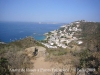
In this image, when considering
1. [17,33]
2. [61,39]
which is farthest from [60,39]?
[17,33]

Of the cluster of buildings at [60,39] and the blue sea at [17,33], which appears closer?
the cluster of buildings at [60,39]

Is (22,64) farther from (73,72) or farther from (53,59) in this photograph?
(73,72)

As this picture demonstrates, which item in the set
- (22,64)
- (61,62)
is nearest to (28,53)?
(22,64)

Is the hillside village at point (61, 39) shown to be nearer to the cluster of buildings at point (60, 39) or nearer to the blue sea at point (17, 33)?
the cluster of buildings at point (60, 39)

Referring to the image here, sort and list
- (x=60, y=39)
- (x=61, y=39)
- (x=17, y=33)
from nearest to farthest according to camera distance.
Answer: (x=61, y=39) → (x=60, y=39) → (x=17, y=33)

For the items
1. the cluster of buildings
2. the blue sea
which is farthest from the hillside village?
the blue sea

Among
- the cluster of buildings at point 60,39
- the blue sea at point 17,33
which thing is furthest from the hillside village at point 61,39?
the blue sea at point 17,33

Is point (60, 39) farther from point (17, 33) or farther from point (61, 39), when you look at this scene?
point (17, 33)

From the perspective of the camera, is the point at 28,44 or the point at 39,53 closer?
the point at 39,53

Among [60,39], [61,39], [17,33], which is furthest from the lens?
[17,33]

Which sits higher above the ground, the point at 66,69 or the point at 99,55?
the point at 99,55

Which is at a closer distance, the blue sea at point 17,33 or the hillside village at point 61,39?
the hillside village at point 61,39
